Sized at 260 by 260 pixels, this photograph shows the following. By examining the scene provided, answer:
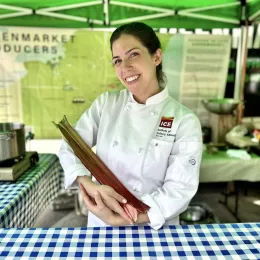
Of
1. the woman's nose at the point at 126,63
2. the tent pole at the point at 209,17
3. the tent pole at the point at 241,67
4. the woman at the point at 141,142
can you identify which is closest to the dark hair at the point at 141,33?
the woman at the point at 141,142

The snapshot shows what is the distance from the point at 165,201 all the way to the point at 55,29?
2560mm

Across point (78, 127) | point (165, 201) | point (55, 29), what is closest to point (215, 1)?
point (55, 29)

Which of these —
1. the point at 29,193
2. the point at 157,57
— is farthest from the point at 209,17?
the point at 29,193

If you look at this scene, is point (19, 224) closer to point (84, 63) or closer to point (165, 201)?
point (165, 201)

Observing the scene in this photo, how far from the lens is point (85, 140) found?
1399 millimetres

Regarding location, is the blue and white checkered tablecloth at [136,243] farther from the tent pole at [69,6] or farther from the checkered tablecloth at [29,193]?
the tent pole at [69,6]

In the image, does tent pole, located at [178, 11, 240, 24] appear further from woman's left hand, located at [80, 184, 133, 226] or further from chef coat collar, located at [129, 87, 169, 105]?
woman's left hand, located at [80, 184, 133, 226]

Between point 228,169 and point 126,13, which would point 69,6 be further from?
point 228,169

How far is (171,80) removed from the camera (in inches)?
129

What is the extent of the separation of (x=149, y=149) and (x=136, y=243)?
1.51ft

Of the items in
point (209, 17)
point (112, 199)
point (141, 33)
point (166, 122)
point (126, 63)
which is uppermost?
point (209, 17)

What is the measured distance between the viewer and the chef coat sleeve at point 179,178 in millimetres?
1076

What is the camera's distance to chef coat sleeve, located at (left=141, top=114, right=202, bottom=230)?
1076mm

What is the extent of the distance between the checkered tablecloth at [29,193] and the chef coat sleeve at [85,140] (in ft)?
1.48
